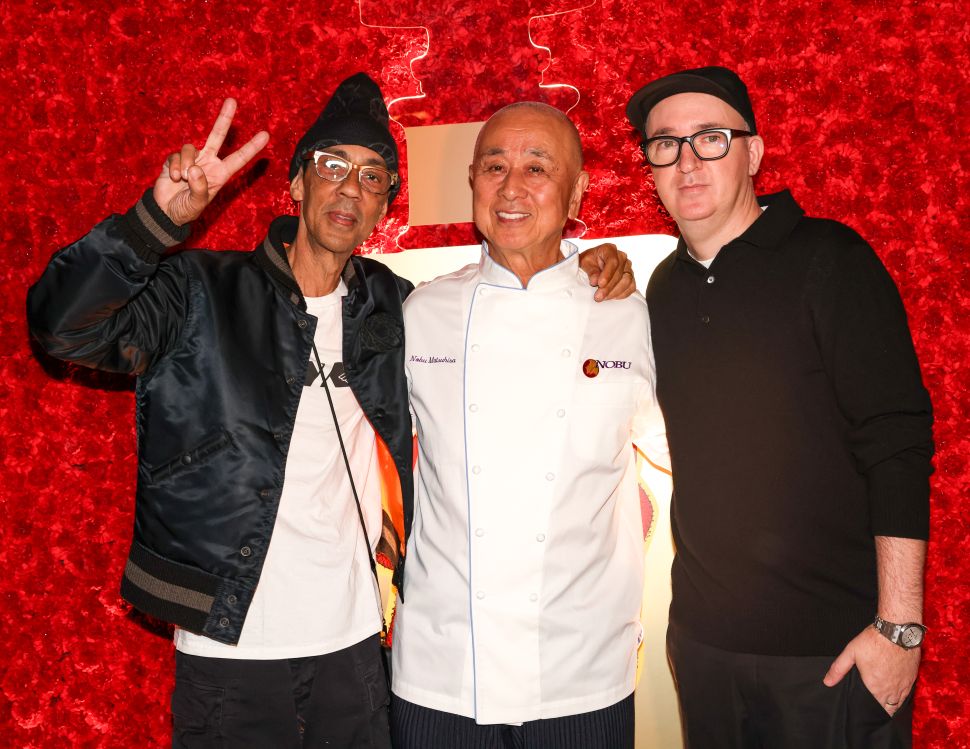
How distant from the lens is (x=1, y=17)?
295cm

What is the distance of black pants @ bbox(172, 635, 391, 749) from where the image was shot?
2127mm

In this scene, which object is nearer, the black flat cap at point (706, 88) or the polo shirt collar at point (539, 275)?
the black flat cap at point (706, 88)

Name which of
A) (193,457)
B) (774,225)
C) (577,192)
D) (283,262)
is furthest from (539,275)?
(193,457)

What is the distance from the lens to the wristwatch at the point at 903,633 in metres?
1.83

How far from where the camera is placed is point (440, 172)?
2822 mm

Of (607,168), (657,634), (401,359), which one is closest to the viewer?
(401,359)

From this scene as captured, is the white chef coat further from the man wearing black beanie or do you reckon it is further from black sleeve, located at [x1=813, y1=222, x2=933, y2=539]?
black sleeve, located at [x1=813, y1=222, x2=933, y2=539]

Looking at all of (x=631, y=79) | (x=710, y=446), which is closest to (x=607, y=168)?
(x=631, y=79)

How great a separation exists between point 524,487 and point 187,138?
1.80 m

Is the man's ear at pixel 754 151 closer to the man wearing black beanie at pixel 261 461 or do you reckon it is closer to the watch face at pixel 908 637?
the man wearing black beanie at pixel 261 461

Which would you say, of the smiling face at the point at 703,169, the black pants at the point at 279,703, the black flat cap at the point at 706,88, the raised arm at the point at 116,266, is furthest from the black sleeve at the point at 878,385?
the raised arm at the point at 116,266

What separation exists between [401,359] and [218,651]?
2.86 ft

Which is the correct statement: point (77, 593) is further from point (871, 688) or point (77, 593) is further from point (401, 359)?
point (871, 688)

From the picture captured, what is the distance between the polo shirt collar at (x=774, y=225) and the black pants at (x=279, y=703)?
4.69 ft
